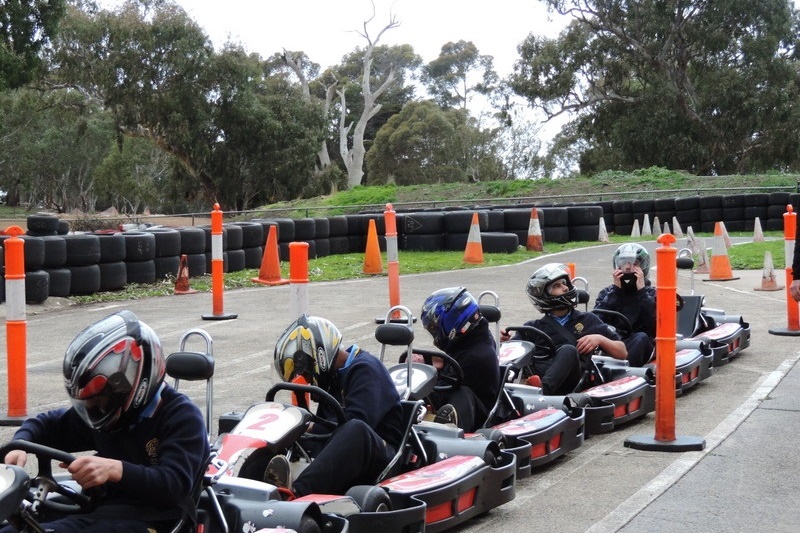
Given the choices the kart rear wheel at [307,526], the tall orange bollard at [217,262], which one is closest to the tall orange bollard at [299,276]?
the kart rear wheel at [307,526]

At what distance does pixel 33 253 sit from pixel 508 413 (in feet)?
27.3

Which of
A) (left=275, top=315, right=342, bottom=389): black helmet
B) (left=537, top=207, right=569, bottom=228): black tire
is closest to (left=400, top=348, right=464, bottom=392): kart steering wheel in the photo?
(left=275, top=315, right=342, bottom=389): black helmet

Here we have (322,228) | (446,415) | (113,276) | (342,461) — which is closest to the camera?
(342,461)

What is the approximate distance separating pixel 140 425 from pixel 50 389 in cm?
504

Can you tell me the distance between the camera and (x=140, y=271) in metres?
14.9

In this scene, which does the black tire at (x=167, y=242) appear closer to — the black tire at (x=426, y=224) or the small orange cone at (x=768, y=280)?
the black tire at (x=426, y=224)

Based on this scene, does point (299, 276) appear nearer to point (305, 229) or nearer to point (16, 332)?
point (16, 332)

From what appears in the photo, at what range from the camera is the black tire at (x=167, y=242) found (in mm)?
15375

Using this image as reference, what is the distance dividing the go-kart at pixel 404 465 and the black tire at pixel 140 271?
9853 millimetres

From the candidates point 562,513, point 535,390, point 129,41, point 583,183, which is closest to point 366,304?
point 535,390

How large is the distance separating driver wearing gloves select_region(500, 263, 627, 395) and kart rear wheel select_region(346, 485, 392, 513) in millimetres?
2844

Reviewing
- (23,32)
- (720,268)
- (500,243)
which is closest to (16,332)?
(720,268)

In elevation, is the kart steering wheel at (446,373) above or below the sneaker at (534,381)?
above

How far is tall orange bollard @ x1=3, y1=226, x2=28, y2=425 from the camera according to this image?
23.9ft
